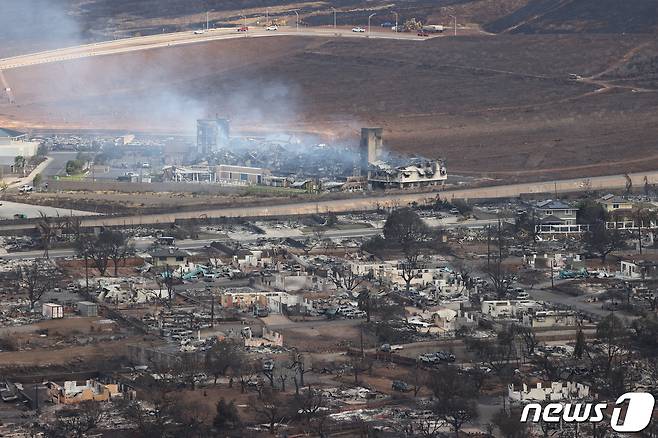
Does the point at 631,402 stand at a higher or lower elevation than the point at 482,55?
lower

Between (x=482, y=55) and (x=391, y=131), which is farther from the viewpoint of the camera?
(x=482, y=55)

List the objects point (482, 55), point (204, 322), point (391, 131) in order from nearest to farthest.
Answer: point (204, 322)
point (391, 131)
point (482, 55)

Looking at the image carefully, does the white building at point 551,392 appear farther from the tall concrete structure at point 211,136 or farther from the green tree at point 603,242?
the tall concrete structure at point 211,136

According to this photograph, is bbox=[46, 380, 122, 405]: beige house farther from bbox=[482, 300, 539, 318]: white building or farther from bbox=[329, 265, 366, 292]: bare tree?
bbox=[329, 265, 366, 292]: bare tree

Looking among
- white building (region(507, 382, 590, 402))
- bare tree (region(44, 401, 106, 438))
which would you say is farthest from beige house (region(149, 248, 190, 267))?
white building (region(507, 382, 590, 402))

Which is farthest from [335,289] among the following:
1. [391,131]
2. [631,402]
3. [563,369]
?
[391,131]

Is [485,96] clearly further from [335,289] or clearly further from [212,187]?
[335,289]

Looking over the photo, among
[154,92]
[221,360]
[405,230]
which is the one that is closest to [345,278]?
[405,230]

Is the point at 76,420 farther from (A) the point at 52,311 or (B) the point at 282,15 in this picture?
(B) the point at 282,15

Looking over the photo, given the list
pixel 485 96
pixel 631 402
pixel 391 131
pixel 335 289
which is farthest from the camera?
pixel 485 96
